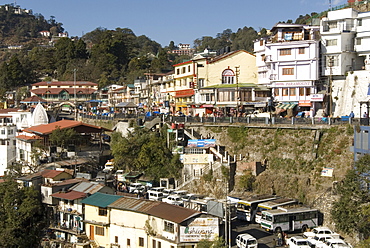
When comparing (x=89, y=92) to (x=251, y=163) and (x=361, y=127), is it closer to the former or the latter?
(x=251, y=163)

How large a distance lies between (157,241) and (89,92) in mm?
69419

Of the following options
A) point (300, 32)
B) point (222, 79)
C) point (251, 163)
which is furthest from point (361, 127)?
point (222, 79)

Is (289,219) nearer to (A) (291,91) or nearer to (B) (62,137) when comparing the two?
(A) (291,91)

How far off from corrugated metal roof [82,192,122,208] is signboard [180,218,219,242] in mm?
7023

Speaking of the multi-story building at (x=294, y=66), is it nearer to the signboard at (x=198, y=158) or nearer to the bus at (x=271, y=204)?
the signboard at (x=198, y=158)

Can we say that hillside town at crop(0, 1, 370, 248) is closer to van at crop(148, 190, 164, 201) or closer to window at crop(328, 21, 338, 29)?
van at crop(148, 190, 164, 201)

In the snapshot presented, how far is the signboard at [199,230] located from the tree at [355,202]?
8.03 m

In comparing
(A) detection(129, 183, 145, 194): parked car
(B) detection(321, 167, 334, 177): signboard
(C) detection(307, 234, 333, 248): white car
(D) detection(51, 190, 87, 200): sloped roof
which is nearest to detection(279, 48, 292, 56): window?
(B) detection(321, 167, 334, 177): signboard

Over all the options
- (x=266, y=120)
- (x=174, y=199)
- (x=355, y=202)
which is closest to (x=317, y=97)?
(x=266, y=120)

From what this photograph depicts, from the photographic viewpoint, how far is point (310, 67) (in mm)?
41656

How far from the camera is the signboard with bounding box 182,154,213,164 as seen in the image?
36500 mm

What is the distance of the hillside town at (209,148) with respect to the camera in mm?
27312

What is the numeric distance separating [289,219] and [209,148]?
11.3 m

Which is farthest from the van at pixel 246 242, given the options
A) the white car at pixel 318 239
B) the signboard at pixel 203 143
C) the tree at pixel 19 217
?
the tree at pixel 19 217
